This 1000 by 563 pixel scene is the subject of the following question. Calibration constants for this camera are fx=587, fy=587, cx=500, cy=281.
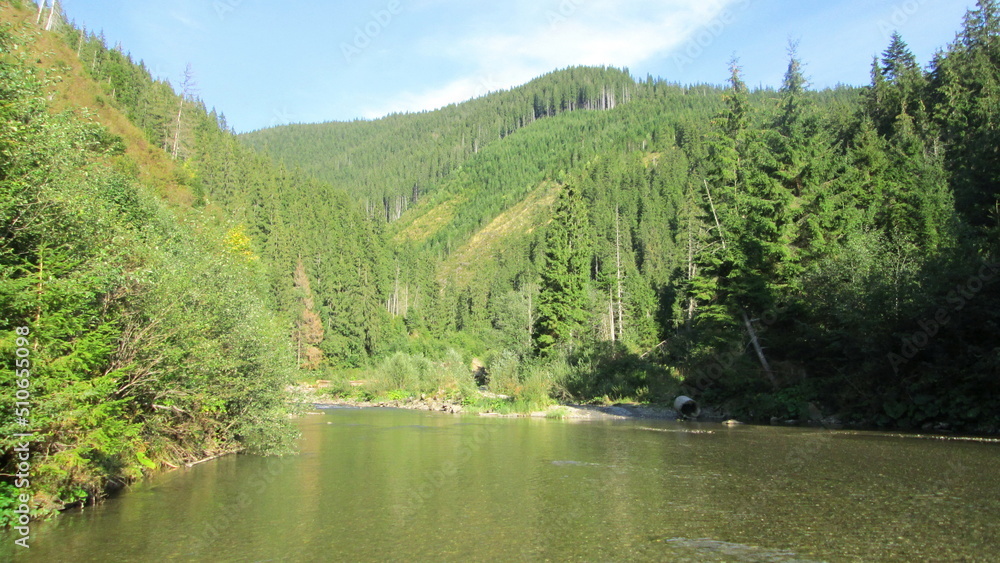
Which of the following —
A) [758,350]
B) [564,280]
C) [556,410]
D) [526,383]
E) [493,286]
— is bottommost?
[556,410]

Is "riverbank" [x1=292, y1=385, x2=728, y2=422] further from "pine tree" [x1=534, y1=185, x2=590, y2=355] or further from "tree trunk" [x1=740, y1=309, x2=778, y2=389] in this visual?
"pine tree" [x1=534, y1=185, x2=590, y2=355]

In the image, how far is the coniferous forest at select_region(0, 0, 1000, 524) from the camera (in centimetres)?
1120

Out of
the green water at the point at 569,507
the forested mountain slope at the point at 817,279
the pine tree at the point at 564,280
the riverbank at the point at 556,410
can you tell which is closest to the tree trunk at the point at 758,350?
the forested mountain slope at the point at 817,279

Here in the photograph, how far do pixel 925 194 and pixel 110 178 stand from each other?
43.4m

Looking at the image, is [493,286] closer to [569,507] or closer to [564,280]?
[564,280]

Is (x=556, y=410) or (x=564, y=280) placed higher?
(x=564, y=280)

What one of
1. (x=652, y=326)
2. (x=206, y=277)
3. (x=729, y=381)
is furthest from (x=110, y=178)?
(x=652, y=326)

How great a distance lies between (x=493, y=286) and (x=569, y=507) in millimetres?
89704

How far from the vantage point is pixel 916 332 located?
2469cm

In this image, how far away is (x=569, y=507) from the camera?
12.9m

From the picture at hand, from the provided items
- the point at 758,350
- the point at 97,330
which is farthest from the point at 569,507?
the point at 758,350

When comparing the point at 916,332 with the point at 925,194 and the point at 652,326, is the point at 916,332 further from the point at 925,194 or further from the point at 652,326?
the point at 652,326

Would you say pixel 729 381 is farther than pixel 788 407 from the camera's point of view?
Yes

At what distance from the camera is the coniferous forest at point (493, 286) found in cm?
1120
